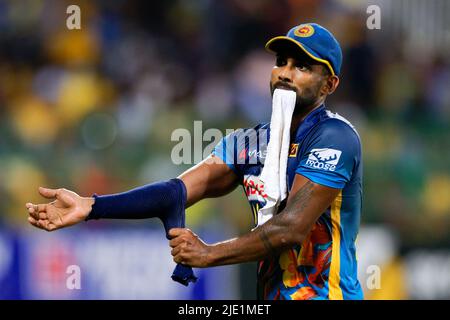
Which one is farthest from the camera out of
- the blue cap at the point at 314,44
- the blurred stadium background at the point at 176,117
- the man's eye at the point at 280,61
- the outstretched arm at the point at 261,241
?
the blurred stadium background at the point at 176,117

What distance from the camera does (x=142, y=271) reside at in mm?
8594

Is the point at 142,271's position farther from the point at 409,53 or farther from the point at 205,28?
the point at 409,53

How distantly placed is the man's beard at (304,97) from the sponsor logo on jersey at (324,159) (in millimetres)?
325

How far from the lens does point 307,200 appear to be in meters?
4.45

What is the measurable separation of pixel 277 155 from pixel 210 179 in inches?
23.5

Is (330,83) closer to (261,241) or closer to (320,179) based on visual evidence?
(320,179)

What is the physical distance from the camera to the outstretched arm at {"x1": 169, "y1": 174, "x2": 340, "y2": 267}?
14.5 feet

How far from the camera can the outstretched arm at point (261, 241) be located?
4.41 meters

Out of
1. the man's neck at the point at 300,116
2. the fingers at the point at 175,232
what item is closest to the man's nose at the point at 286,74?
the man's neck at the point at 300,116

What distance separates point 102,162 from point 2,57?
2.38 m

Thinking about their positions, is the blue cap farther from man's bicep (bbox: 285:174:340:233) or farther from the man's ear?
man's bicep (bbox: 285:174:340:233)

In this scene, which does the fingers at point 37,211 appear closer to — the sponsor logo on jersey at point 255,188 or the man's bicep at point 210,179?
the man's bicep at point 210,179

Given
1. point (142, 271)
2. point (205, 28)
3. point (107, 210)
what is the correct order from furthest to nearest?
point (205, 28) < point (142, 271) < point (107, 210)
